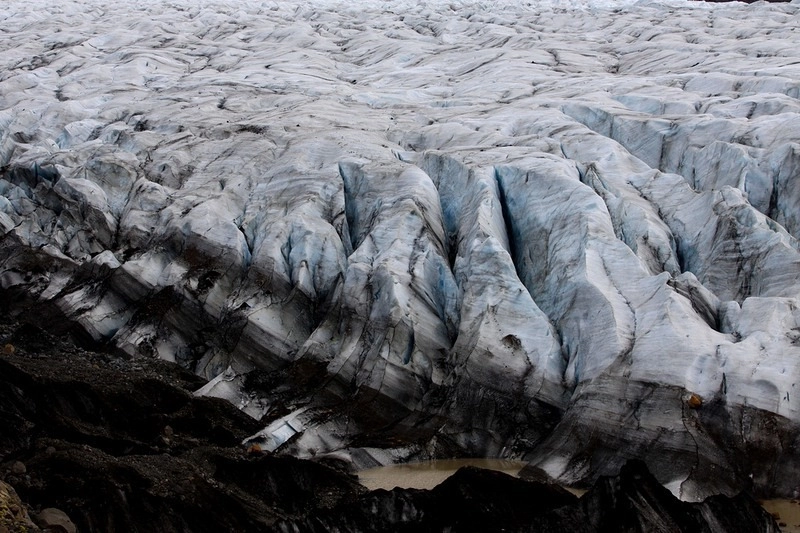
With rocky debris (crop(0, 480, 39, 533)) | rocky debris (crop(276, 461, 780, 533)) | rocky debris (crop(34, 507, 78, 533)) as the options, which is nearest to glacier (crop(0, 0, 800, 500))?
rocky debris (crop(276, 461, 780, 533))

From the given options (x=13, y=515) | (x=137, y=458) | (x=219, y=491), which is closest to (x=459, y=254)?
(x=219, y=491)

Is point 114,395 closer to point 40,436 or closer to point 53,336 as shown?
point 40,436

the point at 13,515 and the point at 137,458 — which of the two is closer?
the point at 13,515

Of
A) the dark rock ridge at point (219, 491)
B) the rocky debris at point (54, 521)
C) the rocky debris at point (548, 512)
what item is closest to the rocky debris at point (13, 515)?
the dark rock ridge at point (219, 491)

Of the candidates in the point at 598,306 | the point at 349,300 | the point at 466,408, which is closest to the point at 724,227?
the point at 598,306

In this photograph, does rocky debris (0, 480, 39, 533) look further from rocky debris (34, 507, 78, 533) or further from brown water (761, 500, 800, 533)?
brown water (761, 500, 800, 533)

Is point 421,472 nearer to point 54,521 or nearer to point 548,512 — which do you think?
point 548,512
